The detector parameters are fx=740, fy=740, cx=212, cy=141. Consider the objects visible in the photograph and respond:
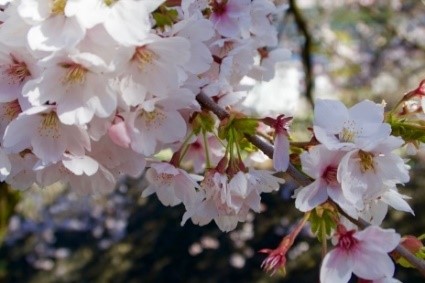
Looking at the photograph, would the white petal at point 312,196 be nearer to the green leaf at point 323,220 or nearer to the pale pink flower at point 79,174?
the green leaf at point 323,220

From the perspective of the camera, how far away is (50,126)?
820 millimetres

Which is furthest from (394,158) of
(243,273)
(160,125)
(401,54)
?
(401,54)

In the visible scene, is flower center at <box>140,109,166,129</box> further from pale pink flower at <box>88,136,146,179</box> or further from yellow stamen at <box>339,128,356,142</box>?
yellow stamen at <box>339,128,356,142</box>

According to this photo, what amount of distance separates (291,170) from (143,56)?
0.67ft

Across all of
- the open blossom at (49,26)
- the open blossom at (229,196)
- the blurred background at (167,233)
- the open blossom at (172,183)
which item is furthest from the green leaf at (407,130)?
the blurred background at (167,233)

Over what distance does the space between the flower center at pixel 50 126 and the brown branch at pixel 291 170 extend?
0.16 meters

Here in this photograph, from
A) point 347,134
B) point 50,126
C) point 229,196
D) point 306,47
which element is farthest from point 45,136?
point 306,47

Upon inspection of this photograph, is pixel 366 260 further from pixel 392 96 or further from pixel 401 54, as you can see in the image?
pixel 401 54

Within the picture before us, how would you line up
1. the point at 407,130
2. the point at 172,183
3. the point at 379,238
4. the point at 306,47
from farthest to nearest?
the point at 306,47 < the point at 172,183 < the point at 407,130 < the point at 379,238

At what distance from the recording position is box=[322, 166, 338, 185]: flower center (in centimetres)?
78

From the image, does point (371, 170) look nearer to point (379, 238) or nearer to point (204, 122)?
point (379, 238)

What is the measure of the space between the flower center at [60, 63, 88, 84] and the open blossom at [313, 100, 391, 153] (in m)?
0.25

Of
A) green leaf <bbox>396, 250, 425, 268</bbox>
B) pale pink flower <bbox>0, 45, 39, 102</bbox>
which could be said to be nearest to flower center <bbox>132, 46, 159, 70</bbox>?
pale pink flower <bbox>0, 45, 39, 102</bbox>

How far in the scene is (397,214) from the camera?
4664mm
